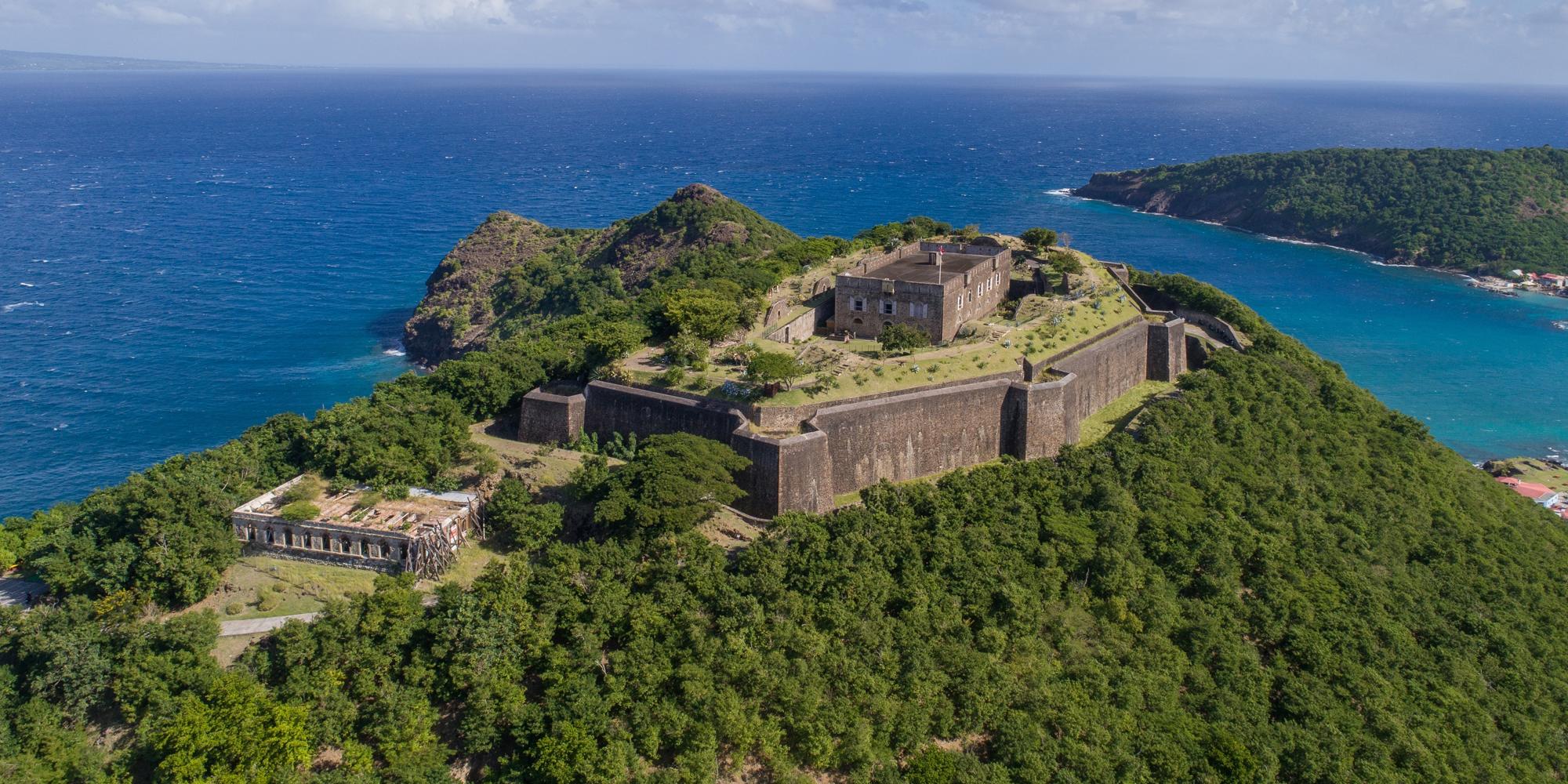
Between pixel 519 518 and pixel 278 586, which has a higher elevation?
pixel 519 518

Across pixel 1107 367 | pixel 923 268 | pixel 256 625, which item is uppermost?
pixel 923 268

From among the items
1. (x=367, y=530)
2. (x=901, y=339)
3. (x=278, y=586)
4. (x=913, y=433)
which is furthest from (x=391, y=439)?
(x=901, y=339)

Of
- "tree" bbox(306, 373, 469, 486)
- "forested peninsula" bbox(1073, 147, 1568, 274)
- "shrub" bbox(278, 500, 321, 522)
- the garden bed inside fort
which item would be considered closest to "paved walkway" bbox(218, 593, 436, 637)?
"shrub" bbox(278, 500, 321, 522)

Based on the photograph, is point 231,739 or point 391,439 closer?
point 231,739

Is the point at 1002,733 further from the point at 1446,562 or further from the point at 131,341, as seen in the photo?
the point at 131,341

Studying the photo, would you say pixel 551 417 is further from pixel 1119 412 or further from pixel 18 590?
pixel 1119 412

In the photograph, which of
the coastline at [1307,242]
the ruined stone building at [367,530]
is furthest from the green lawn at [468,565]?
the coastline at [1307,242]

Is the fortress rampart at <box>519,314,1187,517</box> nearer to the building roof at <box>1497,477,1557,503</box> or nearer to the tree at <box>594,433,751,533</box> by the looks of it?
the tree at <box>594,433,751,533</box>
